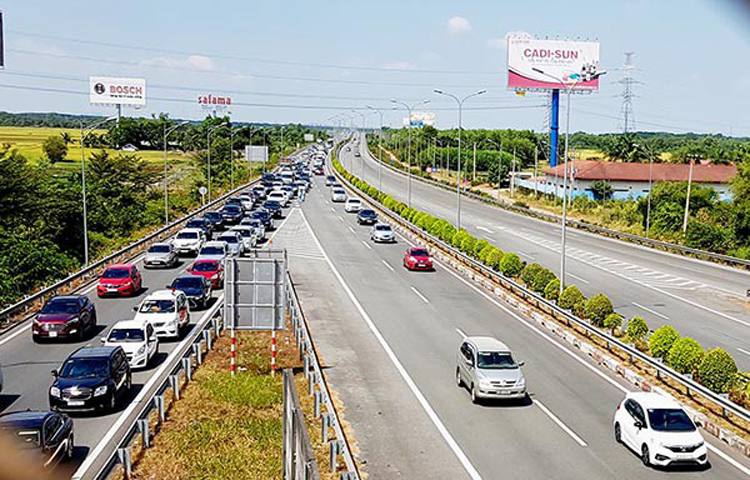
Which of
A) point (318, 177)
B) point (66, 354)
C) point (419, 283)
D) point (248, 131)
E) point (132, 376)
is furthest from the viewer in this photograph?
point (248, 131)

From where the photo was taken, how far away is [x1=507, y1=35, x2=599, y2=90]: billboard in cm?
10125

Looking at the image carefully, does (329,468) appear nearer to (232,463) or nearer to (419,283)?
(232,463)

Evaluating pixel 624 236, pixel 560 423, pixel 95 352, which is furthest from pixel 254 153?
pixel 560 423

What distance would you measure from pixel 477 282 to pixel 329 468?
92.2ft

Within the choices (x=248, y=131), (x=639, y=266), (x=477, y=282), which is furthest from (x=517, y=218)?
(x=248, y=131)

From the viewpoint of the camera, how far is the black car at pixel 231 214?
235 ft

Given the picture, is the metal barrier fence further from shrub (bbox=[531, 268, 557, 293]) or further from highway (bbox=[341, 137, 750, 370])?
shrub (bbox=[531, 268, 557, 293])

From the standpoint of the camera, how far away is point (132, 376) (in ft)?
87.5

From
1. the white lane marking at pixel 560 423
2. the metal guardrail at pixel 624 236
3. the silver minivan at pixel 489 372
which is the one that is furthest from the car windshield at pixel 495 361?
the metal guardrail at pixel 624 236

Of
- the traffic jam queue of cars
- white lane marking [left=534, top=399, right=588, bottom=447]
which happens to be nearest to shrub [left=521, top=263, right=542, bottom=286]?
white lane marking [left=534, top=399, right=588, bottom=447]

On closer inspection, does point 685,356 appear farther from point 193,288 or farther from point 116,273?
point 116,273

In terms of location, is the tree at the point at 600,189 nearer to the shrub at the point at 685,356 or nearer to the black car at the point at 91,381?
the shrub at the point at 685,356

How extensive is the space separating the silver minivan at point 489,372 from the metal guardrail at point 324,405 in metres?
4.41

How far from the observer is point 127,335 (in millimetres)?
27547
